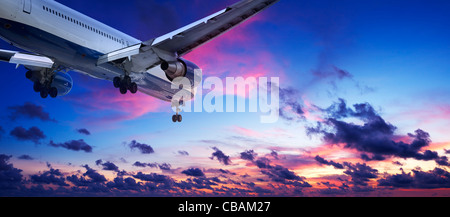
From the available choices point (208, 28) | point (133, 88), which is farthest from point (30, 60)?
point (208, 28)

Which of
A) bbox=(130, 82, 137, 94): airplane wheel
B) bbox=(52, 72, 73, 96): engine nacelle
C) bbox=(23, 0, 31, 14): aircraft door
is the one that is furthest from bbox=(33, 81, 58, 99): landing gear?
bbox=(23, 0, 31, 14): aircraft door

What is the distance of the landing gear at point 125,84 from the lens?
105 feet

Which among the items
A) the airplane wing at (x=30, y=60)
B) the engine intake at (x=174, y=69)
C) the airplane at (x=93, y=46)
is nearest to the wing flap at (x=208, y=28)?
the airplane at (x=93, y=46)

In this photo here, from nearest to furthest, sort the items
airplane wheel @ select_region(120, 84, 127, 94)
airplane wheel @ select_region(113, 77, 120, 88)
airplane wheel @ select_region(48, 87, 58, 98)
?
airplane wheel @ select_region(120, 84, 127, 94)
airplane wheel @ select_region(113, 77, 120, 88)
airplane wheel @ select_region(48, 87, 58, 98)

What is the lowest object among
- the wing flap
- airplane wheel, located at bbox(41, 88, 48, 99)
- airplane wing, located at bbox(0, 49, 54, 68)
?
airplane wheel, located at bbox(41, 88, 48, 99)

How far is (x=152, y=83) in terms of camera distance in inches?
1406

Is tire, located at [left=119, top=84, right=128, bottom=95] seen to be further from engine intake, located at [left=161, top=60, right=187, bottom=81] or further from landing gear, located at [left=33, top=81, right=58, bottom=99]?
landing gear, located at [left=33, top=81, right=58, bottom=99]

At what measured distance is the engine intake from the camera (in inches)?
1170

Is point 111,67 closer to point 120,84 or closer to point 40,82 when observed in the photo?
point 120,84

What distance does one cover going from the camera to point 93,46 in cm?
2886

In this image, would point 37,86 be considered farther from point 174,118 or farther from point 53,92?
point 174,118

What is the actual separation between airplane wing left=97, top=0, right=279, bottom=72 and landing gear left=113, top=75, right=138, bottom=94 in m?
0.98

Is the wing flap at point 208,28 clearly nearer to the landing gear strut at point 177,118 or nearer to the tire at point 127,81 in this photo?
the tire at point 127,81

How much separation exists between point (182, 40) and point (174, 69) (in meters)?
2.32
